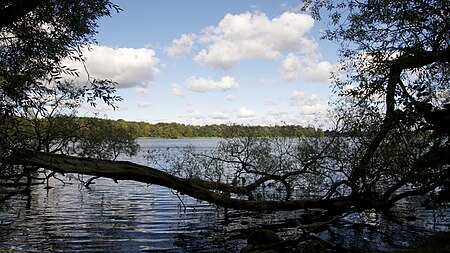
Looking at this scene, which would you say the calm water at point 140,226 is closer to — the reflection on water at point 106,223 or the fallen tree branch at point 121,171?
the reflection on water at point 106,223

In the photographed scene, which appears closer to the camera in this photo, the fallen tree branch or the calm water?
the fallen tree branch

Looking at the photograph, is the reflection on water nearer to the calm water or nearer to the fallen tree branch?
the calm water

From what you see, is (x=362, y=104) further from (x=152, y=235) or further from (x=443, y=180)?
(x=152, y=235)

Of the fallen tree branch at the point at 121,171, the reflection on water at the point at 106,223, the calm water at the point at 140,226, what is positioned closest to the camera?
the fallen tree branch at the point at 121,171

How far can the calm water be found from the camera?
648 inches

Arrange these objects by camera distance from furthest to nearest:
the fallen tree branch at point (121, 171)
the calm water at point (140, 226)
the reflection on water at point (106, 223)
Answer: the reflection on water at point (106, 223) → the calm water at point (140, 226) → the fallen tree branch at point (121, 171)

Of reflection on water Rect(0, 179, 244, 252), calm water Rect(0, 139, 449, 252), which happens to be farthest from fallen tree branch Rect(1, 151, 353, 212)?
reflection on water Rect(0, 179, 244, 252)

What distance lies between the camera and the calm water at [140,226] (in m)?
16.5

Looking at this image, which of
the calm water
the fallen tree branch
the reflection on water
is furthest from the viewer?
the reflection on water

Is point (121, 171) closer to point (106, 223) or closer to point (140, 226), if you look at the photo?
point (140, 226)

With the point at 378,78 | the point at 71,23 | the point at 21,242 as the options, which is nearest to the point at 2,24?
the point at 71,23

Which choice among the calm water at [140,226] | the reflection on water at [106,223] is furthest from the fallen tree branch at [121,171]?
the reflection on water at [106,223]

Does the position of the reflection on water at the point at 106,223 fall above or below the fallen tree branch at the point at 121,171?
below

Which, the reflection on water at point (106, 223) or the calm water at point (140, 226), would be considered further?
the reflection on water at point (106, 223)
